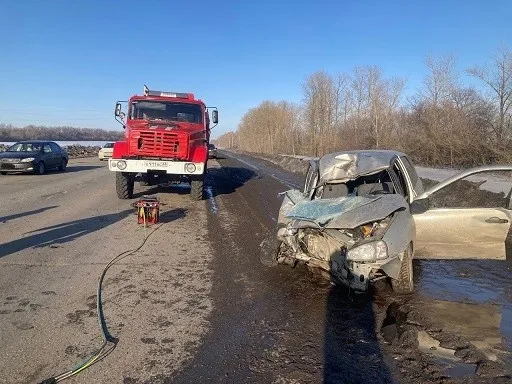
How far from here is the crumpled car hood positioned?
473 centimetres

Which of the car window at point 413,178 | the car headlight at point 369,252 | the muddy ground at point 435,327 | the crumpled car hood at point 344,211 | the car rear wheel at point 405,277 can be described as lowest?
the muddy ground at point 435,327

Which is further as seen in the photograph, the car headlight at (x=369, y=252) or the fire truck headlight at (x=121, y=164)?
the fire truck headlight at (x=121, y=164)

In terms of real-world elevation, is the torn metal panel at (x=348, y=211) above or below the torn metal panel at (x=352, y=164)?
below


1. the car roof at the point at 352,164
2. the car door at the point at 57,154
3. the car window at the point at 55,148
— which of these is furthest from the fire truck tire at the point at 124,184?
the car window at the point at 55,148

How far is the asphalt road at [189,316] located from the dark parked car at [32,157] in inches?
498

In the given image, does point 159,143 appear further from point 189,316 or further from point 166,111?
point 189,316

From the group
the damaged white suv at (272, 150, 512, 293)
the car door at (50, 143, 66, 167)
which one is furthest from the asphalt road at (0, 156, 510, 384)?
the car door at (50, 143, 66, 167)

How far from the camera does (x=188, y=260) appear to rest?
6.35 metres

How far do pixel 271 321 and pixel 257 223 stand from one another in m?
5.05

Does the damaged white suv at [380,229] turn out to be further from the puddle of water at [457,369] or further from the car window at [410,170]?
the puddle of water at [457,369]

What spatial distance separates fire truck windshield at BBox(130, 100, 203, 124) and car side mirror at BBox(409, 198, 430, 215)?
8.60 meters

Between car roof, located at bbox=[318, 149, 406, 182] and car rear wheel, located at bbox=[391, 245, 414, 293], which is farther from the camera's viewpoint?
car roof, located at bbox=[318, 149, 406, 182]

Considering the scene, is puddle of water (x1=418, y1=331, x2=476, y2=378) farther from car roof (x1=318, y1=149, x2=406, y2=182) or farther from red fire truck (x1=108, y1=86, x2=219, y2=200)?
red fire truck (x1=108, y1=86, x2=219, y2=200)

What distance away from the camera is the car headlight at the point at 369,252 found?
4414 millimetres
